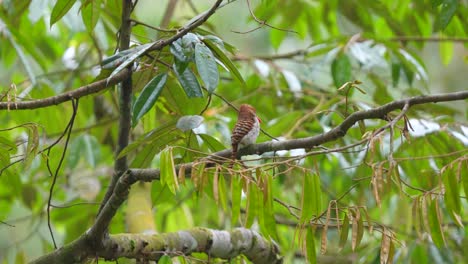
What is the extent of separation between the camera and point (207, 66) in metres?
1.50

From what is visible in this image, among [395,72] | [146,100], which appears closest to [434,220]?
[146,100]

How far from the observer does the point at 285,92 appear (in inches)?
113

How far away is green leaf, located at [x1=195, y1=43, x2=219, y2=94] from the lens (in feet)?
4.87

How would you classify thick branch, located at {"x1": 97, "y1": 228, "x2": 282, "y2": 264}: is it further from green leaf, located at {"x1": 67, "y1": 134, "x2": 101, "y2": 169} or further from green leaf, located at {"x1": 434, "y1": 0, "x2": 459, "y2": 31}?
green leaf, located at {"x1": 67, "y1": 134, "x2": 101, "y2": 169}

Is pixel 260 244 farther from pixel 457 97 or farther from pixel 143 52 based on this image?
pixel 457 97

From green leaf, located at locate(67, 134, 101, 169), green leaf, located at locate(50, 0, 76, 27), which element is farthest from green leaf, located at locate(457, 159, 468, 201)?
green leaf, located at locate(67, 134, 101, 169)

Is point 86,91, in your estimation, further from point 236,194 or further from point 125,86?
point 236,194

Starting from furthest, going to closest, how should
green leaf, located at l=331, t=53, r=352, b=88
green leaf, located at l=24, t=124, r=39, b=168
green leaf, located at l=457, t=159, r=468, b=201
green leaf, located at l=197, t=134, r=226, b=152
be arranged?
green leaf, located at l=331, t=53, r=352, b=88 → green leaf, located at l=197, t=134, r=226, b=152 → green leaf, located at l=24, t=124, r=39, b=168 → green leaf, located at l=457, t=159, r=468, b=201

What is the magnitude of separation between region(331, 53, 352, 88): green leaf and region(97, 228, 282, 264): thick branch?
25.3 inches

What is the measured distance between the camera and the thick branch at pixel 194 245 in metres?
1.73

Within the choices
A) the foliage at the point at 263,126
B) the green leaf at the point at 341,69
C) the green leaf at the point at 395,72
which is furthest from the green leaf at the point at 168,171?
the green leaf at the point at 395,72

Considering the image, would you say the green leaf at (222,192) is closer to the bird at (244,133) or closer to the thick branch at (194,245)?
the bird at (244,133)

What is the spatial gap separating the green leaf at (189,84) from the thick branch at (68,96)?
0.13m

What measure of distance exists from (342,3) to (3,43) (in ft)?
4.04
